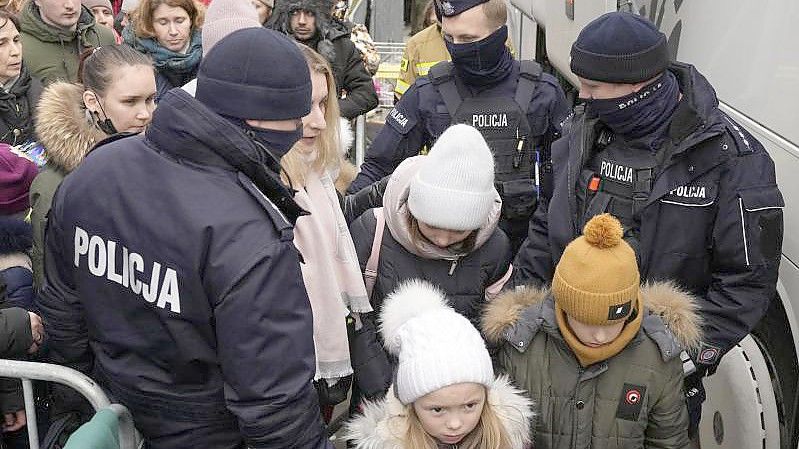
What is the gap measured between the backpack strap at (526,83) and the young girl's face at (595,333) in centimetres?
156

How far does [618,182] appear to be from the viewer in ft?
9.66

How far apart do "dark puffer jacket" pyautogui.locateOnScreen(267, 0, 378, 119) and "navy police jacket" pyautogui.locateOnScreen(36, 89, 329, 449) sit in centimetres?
364

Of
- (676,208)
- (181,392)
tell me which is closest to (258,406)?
(181,392)

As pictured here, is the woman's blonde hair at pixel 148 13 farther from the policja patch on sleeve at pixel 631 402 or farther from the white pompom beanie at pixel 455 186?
the policja patch on sleeve at pixel 631 402

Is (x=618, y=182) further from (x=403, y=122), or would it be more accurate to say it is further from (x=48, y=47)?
(x=48, y=47)

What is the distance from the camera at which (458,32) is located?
12.3 feet

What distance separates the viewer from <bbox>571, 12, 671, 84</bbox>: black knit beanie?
2.82 metres

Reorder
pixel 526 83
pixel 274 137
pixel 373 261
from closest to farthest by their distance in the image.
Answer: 1. pixel 274 137
2. pixel 373 261
3. pixel 526 83

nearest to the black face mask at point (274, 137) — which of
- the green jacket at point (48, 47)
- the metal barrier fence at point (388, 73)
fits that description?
the green jacket at point (48, 47)

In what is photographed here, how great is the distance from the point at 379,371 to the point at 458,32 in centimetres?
165

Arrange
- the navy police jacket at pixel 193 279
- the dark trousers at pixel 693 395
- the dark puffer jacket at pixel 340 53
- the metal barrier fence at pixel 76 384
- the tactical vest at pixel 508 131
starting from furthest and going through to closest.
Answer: the dark puffer jacket at pixel 340 53 → the tactical vest at pixel 508 131 → the dark trousers at pixel 693 395 → the metal barrier fence at pixel 76 384 → the navy police jacket at pixel 193 279

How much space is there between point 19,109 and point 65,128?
1.26 meters

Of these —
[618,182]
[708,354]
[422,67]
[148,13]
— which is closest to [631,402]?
[708,354]

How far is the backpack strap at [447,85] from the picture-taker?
3.90 meters
